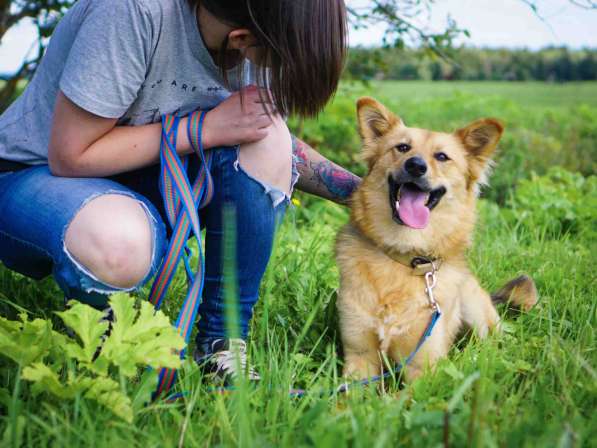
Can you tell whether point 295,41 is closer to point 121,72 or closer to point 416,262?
point 121,72

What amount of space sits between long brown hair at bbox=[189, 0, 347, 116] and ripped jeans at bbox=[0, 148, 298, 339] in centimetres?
34

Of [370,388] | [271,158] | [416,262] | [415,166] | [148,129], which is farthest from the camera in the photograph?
[415,166]

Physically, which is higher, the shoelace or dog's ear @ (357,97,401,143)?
dog's ear @ (357,97,401,143)

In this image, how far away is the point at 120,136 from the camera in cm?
176

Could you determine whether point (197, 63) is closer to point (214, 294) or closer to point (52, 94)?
point (52, 94)

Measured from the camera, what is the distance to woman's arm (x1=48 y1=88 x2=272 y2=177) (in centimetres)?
165

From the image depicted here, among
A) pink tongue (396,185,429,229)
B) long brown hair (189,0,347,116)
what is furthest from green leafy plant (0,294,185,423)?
pink tongue (396,185,429,229)

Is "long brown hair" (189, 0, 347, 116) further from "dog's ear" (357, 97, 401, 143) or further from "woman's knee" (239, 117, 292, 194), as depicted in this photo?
"dog's ear" (357, 97, 401, 143)

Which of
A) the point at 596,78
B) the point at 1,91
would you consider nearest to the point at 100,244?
the point at 1,91

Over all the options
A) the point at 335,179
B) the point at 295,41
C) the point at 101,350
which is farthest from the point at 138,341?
the point at 335,179

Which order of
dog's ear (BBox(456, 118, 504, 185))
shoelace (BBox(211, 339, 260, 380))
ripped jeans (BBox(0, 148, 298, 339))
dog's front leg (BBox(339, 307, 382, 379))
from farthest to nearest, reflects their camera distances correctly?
dog's ear (BBox(456, 118, 504, 185)) → dog's front leg (BBox(339, 307, 382, 379)) → shoelace (BBox(211, 339, 260, 380)) → ripped jeans (BBox(0, 148, 298, 339))

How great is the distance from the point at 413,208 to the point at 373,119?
0.49 m

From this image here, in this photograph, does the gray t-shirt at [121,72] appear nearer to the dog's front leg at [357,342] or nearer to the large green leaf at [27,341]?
the large green leaf at [27,341]

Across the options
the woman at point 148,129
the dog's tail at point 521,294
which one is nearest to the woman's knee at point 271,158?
the woman at point 148,129
